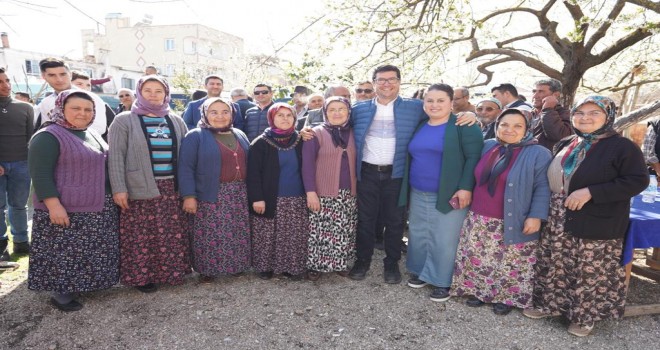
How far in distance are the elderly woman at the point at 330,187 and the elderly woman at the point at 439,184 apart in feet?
1.75

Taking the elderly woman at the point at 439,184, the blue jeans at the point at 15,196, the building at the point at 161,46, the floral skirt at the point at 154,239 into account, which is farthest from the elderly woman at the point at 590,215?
the building at the point at 161,46

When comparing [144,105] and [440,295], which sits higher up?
[144,105]

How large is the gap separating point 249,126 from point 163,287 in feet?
7.53

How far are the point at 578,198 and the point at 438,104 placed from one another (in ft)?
4.09

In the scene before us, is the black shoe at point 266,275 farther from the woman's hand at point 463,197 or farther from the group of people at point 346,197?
the woman's hand at point 463,197

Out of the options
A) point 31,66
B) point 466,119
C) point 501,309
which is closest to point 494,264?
point 501,309

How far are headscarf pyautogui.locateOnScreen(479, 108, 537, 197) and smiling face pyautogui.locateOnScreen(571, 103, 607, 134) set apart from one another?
13.3 inches

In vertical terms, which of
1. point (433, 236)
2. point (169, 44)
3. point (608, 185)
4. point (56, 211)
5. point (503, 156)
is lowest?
point (433, 236)

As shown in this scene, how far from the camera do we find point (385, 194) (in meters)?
3.63

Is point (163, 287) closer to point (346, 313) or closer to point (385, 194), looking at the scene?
point (346, 313)

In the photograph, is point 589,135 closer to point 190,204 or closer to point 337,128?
point 337,128

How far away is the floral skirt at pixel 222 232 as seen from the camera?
344 centimetres

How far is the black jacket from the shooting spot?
8.52ft

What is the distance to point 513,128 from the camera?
2998mm
